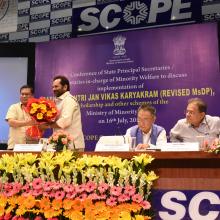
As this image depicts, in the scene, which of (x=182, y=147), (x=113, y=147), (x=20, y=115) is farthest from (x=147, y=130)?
(x=20, y=115)

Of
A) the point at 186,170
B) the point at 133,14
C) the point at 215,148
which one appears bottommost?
the point at 186,170

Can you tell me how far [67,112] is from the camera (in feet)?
9.87

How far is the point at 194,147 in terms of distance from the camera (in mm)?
1948

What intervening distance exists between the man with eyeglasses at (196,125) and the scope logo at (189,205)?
3.48 feet

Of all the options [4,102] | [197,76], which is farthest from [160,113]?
[4,102]

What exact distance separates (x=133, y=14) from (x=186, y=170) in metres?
3.05

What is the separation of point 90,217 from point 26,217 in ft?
1.13

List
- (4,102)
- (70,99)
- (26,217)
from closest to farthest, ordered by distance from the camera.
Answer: (26,217) → (70,99) → (4,102)

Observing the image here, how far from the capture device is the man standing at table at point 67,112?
296 cm

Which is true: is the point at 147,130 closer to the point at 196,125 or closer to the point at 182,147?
the point at 196,125

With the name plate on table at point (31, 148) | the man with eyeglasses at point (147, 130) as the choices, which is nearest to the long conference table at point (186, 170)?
the name plate on table at point (31, 148)

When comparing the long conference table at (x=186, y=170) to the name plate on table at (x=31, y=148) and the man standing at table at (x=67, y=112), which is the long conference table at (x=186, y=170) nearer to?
the name plate on table at (x=31, y=148)

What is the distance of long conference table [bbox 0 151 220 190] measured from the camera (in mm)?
1854

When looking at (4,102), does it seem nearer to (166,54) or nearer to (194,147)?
(166,54)
